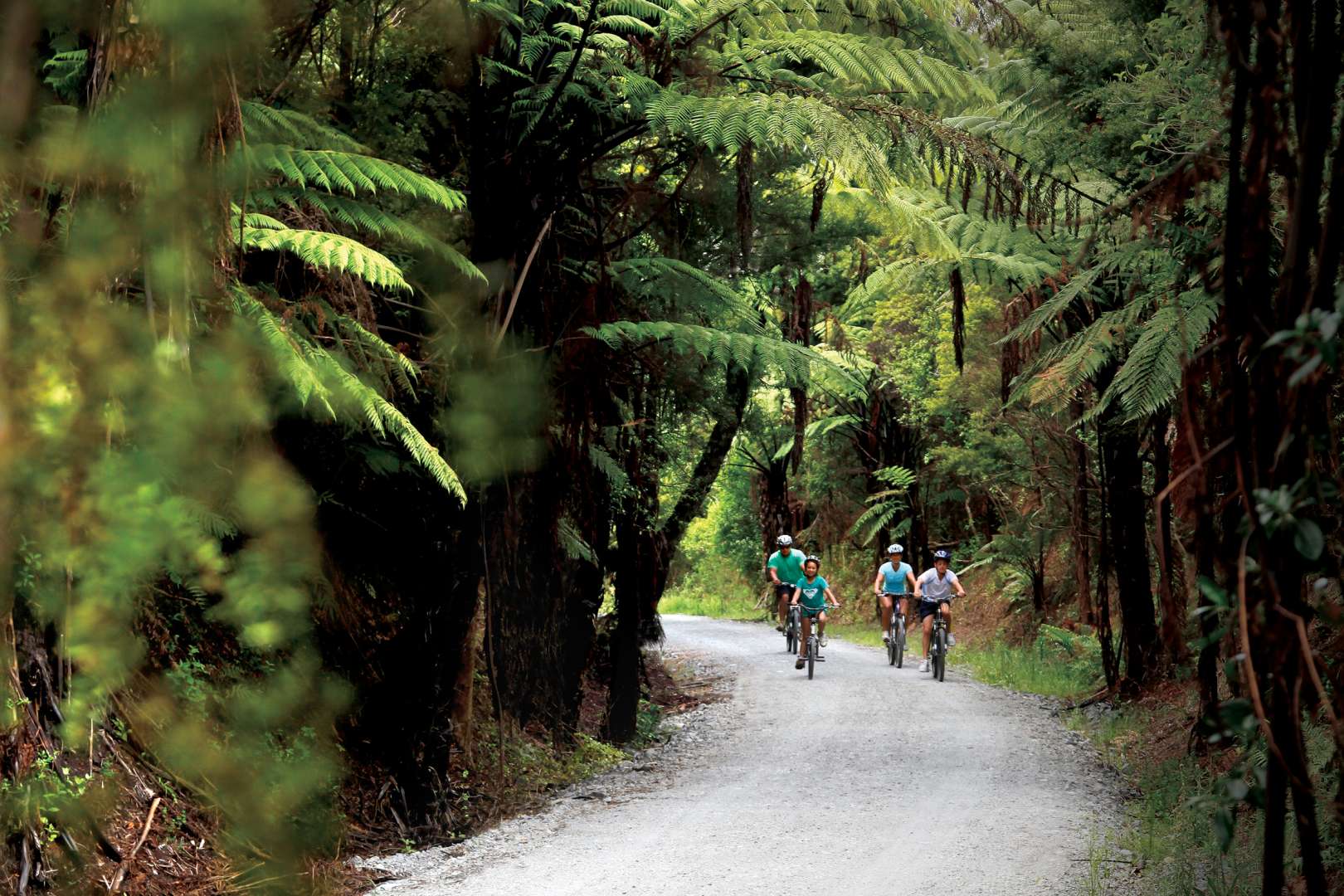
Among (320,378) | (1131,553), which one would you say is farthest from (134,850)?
(1131,553)

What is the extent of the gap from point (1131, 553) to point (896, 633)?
588cm

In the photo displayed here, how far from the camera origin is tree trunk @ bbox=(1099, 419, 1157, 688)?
1369 cm

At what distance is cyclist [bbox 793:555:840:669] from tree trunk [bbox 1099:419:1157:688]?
186 inches

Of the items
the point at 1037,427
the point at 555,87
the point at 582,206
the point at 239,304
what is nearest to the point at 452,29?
the point at 555,87

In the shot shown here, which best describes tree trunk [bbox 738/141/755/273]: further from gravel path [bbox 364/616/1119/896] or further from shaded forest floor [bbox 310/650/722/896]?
shaded forest floor [bbox 310/650/722/896]

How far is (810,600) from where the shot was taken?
60.6 feet

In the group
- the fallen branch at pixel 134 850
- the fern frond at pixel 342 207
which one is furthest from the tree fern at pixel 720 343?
the fallen branch at pixel 134 850

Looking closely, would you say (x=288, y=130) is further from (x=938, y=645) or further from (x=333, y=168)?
(x=938, y=645)

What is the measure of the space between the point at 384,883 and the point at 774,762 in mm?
4950

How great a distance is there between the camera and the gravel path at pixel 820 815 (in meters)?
7.23

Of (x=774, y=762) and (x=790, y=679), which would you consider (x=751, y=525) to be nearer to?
(x=790, y=679)

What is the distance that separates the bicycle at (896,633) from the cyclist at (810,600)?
912 mm

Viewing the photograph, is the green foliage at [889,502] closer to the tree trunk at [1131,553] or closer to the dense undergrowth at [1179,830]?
the tree trunk at [1131,553]

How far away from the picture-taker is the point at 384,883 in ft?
23.5
